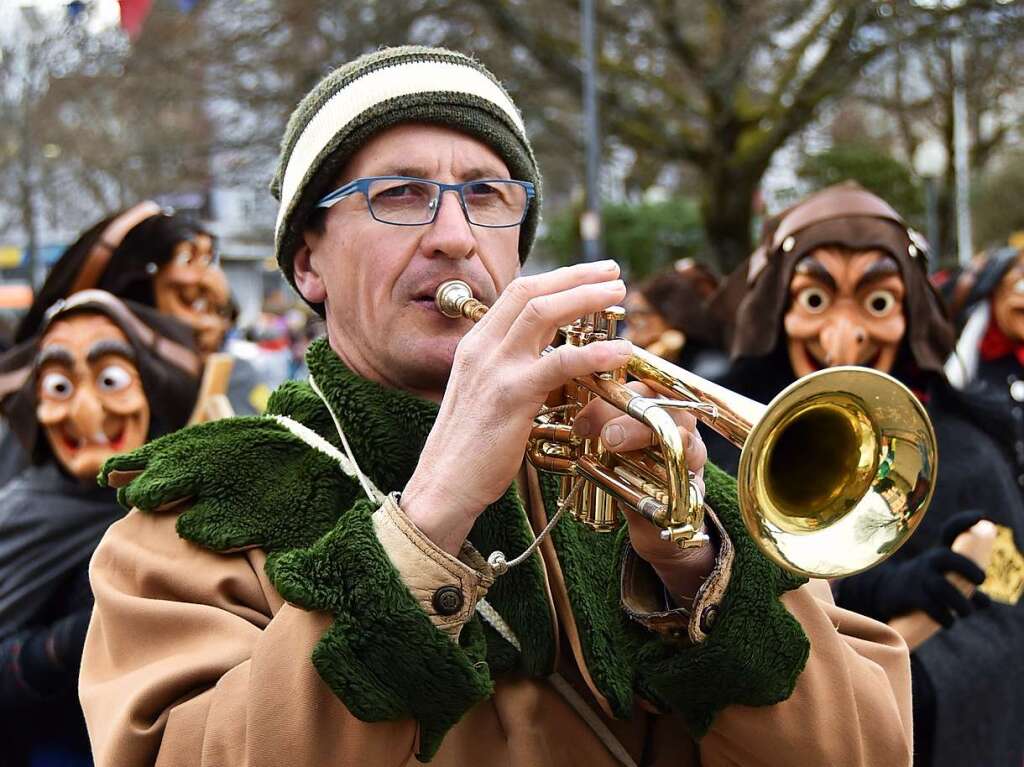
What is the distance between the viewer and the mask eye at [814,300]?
12.5ft

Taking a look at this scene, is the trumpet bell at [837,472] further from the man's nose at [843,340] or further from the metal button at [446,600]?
the man's nose at [843,340]

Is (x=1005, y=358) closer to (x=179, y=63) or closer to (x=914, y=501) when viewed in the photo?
(x=914, y=501)

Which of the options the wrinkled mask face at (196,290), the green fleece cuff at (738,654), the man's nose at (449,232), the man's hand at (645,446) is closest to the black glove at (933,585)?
the green fleece cuff at (738,654)

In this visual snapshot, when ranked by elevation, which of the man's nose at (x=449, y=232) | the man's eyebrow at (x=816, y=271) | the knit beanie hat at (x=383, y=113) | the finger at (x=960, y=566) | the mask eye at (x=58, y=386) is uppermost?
the knit beanie hat at (x=383, y=113)

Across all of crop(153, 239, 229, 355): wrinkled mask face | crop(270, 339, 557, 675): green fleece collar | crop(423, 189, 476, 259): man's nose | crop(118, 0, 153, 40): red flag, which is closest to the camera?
crop(270, 339, 557, 675): green fleece collar

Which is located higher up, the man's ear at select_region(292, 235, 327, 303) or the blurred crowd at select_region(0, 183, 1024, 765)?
the man's ear at select_region(292, 235, 327, 303)

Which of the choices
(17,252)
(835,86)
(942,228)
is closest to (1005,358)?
(835,86)

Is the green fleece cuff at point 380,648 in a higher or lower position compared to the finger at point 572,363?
lower

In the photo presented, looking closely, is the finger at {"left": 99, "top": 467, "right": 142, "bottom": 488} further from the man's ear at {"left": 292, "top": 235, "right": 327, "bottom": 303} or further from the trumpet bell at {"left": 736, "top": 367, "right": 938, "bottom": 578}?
the trumpet bell at {"left": 736, "top": 367, "right": 938, "bottom": 578}

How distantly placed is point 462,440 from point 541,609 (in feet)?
1.30

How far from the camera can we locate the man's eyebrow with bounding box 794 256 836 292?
3.81m

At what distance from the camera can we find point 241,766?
1702mm

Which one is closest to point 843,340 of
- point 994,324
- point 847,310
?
point 847,310

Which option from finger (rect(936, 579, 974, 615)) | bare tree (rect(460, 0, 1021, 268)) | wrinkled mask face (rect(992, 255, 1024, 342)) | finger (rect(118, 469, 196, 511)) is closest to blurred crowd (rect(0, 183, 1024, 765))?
finger (rect(936, 579, 974, 615))
